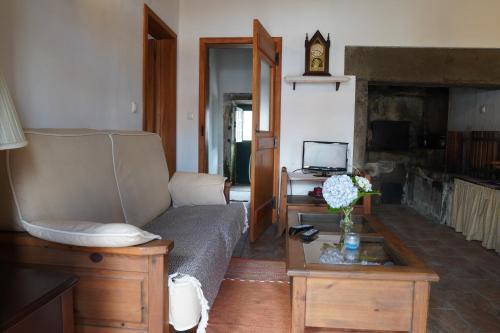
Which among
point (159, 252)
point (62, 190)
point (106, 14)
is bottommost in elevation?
point (159, 252)

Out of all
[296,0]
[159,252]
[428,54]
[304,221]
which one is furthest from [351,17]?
[159,252]

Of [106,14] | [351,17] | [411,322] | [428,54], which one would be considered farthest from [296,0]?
[411,322]

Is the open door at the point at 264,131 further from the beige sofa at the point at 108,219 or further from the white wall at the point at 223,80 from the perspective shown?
the white wall at the point at 223,80

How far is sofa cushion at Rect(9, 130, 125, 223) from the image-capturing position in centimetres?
156

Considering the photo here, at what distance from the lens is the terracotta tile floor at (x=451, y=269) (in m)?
2.22

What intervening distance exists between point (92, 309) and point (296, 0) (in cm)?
389

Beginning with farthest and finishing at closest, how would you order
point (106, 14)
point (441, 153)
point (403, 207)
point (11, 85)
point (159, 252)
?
point (441, 153)
point (403, 207)
point (106, 14)
point (11, 85)
point (159, 252)

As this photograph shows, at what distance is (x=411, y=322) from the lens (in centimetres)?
161

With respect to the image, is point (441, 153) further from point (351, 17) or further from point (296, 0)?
point (296, 0)

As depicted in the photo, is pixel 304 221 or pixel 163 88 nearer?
pixel 304 221

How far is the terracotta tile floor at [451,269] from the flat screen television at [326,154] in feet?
2.91

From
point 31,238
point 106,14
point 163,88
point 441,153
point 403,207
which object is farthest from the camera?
point 441,153

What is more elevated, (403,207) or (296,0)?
(296,0)

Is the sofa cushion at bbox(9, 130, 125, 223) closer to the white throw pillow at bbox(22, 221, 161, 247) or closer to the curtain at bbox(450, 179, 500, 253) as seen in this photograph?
the white throw pillow at bbox(22, 221, 161, 247)
